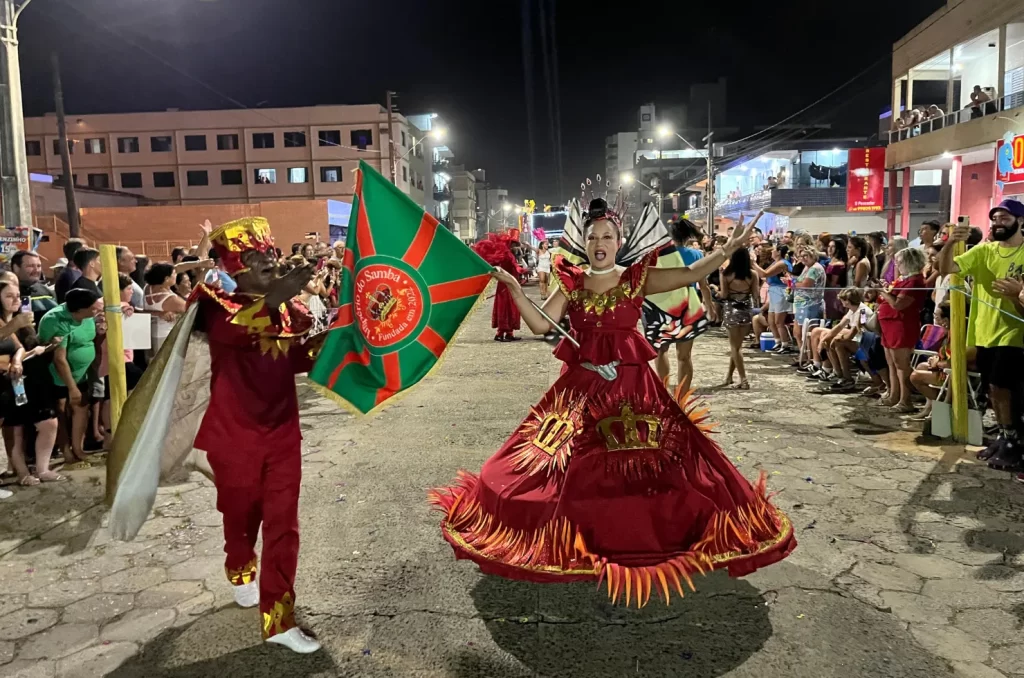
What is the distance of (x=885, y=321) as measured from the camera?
291 inches

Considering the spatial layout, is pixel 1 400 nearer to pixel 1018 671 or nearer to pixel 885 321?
pixel 1018 671

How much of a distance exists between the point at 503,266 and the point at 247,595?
8223mm

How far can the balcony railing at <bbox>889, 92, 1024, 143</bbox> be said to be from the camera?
17.7 m

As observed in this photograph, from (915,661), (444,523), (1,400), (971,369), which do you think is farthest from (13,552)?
(971,369)

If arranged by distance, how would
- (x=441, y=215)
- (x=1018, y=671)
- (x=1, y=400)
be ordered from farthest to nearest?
(x=441, y=215) < (x=1, y=400) < (x=1018, y=671)

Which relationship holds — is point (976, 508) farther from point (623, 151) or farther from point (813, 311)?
point (623, 151)

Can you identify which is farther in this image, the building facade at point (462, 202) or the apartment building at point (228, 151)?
the building facade at point (462, 202)

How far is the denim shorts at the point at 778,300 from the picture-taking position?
37.1 ft

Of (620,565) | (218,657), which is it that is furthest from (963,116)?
(218,657)

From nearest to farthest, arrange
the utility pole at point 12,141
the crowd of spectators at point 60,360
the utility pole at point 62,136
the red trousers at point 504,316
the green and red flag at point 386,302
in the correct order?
the green and red flag at point 386,302, the crowd of spectators at point 60,360, the utility pole at point 12,141, the red trousers at point 504,316, the utility pole at point 62,136

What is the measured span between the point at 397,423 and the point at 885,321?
5130mm

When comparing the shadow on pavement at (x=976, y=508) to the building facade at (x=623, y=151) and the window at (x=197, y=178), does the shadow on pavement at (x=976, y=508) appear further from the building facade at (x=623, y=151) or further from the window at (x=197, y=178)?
the building facade at (x=623, y=151)

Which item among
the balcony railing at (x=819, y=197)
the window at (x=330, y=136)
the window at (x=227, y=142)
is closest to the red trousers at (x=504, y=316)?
the balcony railing at (x=819, y=197)

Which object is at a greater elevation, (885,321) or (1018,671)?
(885,321)
